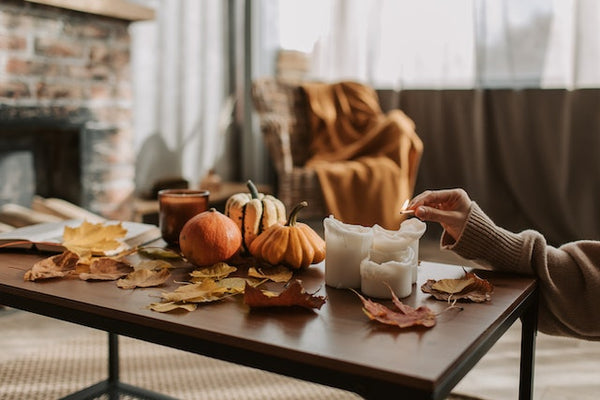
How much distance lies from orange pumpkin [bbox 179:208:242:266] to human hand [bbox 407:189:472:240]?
0.32 m

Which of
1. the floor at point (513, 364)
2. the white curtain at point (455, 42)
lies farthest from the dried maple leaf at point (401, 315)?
the white curtain at point (455, 42)

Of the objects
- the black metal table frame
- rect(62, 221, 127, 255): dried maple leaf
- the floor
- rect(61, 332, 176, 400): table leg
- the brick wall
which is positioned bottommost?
the floor

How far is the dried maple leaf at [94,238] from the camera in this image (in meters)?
1.21

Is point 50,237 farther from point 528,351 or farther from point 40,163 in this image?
point 40,163

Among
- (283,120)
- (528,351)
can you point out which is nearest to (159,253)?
(528,351)

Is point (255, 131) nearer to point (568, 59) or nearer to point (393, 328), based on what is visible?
point (568, 59)

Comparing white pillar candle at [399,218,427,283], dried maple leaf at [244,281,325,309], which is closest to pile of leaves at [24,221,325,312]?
dried maple leaf at [244,281,325,309]

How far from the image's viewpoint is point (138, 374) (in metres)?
1.69

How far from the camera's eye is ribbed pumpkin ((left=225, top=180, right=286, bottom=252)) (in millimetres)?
Answer: 1213

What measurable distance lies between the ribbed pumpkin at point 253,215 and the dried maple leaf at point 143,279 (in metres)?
0.20

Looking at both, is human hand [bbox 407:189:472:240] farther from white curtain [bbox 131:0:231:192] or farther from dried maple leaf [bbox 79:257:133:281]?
white curtain [bbox 131:0:231:192]

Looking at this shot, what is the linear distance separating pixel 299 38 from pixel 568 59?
1504 mm

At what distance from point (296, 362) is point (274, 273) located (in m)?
0.36

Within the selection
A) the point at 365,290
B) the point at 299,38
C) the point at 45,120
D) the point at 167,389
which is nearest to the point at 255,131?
the point at 299,38
